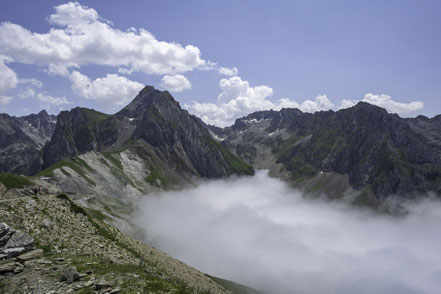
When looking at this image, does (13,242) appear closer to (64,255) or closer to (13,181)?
(64,255)

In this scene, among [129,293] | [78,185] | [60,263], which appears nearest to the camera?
[129,293]

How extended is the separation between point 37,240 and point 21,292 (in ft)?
32.1

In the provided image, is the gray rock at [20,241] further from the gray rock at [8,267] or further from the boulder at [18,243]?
the gray rock at [8,267]

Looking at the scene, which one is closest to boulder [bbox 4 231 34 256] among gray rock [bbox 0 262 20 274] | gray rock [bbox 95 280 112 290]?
gray rock [bbox 0 262 20 274]

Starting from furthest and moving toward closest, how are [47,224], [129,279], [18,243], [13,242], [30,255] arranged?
[47,224] → [18,243] → [13,242] → [30,255] → [129,279]

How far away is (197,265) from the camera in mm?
182875

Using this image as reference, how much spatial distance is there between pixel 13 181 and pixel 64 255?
101110 millimetres

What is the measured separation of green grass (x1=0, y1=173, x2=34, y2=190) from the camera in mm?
104469

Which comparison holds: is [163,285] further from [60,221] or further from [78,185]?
[78,185]

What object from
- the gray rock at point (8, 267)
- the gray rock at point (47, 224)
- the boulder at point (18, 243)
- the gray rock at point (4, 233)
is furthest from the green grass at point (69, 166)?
the gray rock at point (8, 267)

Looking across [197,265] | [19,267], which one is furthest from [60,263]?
[197,265]

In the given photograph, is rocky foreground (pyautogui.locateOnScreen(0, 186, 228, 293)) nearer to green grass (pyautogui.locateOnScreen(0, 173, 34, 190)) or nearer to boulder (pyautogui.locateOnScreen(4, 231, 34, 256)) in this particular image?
boulder (pyautogui.locateOnScreen(4, 231, 34, 256))

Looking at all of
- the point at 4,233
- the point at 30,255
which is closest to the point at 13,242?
the point at 4,233

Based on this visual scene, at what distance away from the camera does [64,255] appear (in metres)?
29.2
